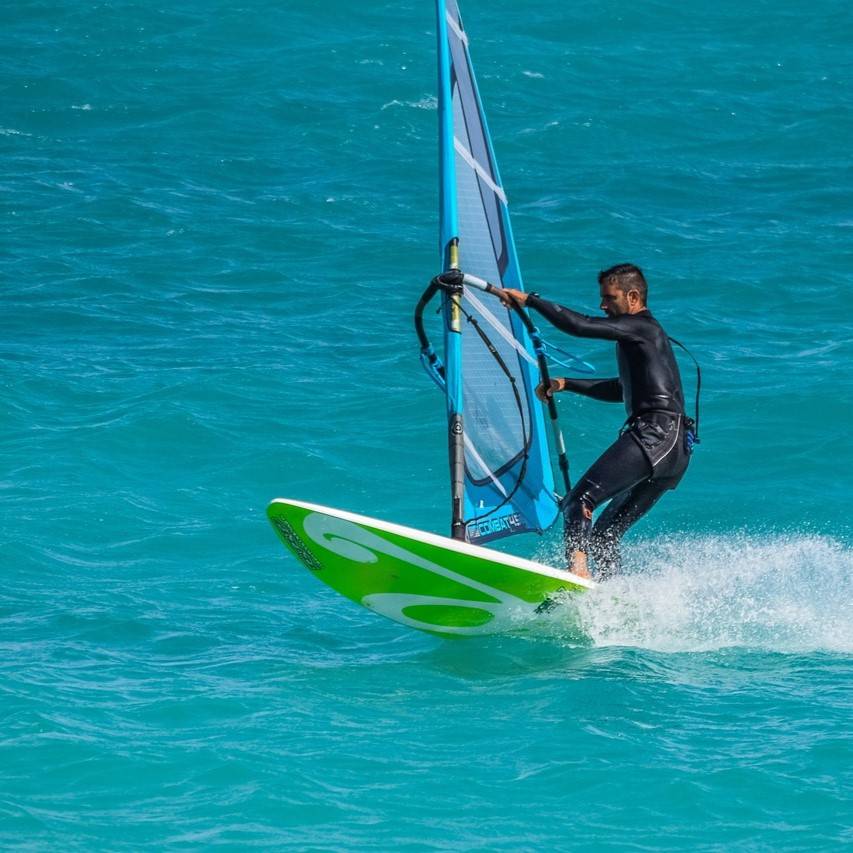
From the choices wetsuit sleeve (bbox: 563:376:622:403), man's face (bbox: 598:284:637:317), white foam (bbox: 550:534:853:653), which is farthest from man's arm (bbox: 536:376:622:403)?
white foam (bbox: 550:534:853:653)

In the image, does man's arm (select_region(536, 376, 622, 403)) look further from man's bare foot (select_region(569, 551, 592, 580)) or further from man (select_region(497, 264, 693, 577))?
man's bare foot (select_region(569, 551, 592, 580))

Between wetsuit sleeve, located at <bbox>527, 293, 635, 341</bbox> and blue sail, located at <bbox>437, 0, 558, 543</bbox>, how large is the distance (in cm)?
106

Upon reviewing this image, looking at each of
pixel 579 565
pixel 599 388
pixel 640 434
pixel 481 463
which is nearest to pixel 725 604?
pixel 579 565

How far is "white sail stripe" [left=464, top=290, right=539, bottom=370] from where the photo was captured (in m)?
8.22

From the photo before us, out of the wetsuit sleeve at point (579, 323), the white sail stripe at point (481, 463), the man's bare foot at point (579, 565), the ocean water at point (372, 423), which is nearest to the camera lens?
the ocean water at point (372, 423)

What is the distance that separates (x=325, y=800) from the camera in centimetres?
599

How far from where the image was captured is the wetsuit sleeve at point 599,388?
786cm

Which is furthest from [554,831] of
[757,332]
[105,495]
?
[757,332]

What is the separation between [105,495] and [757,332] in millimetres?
7161

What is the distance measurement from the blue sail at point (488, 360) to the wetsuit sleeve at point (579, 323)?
1063 mm

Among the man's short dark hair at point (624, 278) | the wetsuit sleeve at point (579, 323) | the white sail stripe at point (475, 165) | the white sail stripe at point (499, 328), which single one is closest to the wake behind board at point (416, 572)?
the wetsuit sleeve at point (579, 323)

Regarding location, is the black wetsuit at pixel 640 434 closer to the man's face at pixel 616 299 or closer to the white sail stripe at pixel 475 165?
the man's face at pixel 616 299

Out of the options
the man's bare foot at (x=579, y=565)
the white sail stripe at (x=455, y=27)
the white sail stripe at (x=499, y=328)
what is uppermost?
the white sail stripe at (x=455, y=27)

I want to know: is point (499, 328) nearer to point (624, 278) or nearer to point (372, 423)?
point (624, 278)
